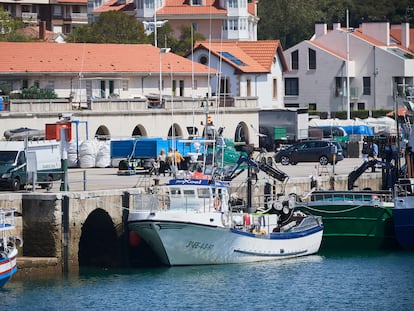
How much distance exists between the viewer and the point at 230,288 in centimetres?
4450

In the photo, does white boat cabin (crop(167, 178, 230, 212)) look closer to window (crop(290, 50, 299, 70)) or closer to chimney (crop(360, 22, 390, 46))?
window (crop(290, 50, 299, 70))

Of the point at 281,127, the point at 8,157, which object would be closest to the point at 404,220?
the point at 8,157

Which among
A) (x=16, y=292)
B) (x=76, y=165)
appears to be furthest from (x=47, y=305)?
(x=76, y=165)

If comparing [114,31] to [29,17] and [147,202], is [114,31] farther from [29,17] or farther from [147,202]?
[147,202]

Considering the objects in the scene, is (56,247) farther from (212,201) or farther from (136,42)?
(136,42)


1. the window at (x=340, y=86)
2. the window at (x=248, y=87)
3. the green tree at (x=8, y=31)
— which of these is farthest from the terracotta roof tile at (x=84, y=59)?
the window at (x=340, y=86)

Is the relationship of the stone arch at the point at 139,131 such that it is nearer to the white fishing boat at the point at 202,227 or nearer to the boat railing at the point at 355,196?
the boat railing at the point at 355,196

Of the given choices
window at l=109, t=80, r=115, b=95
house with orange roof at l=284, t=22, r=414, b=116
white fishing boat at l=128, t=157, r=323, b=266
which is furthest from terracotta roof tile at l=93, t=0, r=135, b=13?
white fishing boat at l=128, t=157, r=323, b=266

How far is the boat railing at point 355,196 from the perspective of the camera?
53.1m

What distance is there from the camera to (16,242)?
44219mm

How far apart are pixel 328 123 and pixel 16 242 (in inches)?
1907

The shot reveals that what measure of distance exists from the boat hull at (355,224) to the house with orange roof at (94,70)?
75.6 ft

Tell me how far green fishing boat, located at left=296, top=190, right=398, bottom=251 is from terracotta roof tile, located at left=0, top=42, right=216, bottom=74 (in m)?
27.9

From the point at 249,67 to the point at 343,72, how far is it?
61.6 feet
